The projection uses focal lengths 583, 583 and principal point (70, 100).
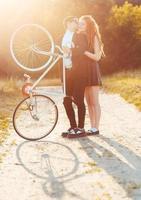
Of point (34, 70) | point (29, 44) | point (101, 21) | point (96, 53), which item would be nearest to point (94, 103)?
point (96, 53)

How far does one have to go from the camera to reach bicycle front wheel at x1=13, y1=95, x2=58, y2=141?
1027 cm

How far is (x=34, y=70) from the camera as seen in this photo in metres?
9.40

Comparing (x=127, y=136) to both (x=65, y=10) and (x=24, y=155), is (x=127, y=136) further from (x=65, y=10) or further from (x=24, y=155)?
(x=65, y=10)

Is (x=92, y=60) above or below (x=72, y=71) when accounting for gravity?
above

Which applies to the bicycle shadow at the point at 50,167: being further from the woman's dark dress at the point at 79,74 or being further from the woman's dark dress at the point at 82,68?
the woman's dark dress at the point at 82,68

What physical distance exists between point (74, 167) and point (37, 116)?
2569 mm

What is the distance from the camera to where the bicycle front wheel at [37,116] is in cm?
1027

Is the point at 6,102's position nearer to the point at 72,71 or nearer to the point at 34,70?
the point at 72,71

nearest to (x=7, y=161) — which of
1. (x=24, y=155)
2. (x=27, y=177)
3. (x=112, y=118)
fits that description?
(x=24, y=155)

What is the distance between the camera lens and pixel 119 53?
1801 inches

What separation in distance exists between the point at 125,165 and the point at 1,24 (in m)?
36.3

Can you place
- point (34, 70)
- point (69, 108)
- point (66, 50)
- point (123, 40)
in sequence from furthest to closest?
1. point (123, 40)
2. point (69, 108)
3. point (66, 50)
4. point (34, 70)

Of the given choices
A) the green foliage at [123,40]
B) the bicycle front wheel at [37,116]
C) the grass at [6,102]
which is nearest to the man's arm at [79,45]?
the bicycle front wheel at [37,116]

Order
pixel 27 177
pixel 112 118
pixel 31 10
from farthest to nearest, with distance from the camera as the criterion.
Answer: pixel 31 10 < pixel 112 118 < pixel 27 177
